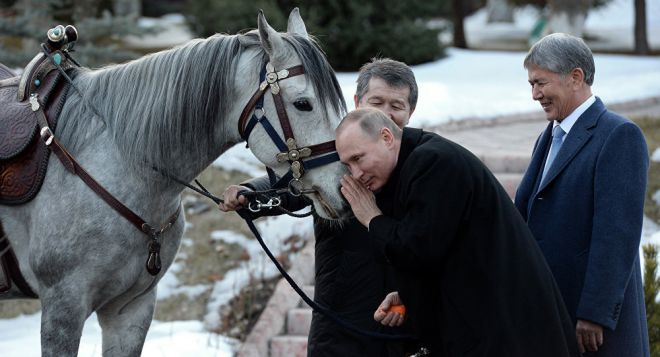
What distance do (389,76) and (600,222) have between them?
0.94 metres

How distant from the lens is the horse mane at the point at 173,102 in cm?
338

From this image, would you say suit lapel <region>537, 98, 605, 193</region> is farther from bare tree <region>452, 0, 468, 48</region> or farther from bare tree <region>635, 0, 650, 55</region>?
bare tree <region>452, 0, 468, 48</region>

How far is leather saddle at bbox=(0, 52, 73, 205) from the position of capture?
11.0 ft

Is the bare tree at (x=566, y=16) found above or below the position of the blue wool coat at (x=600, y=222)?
below

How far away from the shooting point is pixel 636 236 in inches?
124

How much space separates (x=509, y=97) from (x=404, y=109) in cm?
869

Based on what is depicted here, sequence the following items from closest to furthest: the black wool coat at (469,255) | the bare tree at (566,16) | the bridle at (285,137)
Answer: the black wool coat at (469,255)
the bridle at (285,137)
the bare tree at (566,16)

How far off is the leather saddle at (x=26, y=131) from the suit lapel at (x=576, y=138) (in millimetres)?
1850

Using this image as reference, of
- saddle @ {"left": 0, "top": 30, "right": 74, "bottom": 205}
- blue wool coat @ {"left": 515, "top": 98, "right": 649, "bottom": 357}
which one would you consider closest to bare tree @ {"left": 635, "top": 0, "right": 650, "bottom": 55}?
blue wool coat @ {"left": 515, "top": 98, "right": 649, "bottom": 357}

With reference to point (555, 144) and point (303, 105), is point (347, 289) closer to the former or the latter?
point (303, 105)

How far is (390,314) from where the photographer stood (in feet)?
9.64

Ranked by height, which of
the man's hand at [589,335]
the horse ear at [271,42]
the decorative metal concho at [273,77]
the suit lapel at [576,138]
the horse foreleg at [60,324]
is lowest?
the man's hand at [589,335]

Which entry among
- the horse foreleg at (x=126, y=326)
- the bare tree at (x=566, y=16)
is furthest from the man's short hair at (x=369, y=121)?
the bare tree at (x=566, y=16)

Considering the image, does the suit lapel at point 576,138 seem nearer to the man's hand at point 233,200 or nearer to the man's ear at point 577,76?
the man's ear at point 577,76
